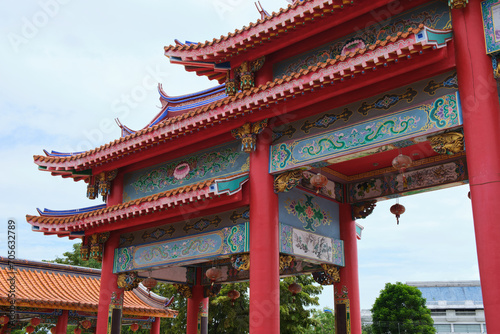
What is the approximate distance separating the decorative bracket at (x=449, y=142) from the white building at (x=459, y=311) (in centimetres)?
4148

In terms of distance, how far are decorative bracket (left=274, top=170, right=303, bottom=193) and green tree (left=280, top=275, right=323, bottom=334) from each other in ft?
40.8

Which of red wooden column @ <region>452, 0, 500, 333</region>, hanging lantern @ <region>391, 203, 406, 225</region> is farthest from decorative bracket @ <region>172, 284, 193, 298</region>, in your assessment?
→ red wooden column @ <region>452, 0, 500, 333</region>

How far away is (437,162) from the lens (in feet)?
37.7

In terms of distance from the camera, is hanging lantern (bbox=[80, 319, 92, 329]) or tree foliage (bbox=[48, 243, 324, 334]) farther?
tree foliage (bbox=[48, 243, 324, 334])

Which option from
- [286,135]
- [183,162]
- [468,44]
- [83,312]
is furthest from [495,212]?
[83,312]

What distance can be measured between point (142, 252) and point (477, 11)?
32.0 feet

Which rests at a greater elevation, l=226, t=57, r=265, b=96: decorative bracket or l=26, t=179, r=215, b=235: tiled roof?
l=226, t=57, r=265, b=96: decorative bracket

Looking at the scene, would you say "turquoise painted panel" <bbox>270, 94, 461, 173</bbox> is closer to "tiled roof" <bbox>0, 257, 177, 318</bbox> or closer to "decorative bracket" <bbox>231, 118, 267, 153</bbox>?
"decorative bracket" <bbox>231, 118, 267, 153</bbox>

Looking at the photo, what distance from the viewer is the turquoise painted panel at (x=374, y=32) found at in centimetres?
934

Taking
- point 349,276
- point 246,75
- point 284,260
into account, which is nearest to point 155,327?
point 349,276

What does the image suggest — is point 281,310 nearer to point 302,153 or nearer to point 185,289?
point 185,289

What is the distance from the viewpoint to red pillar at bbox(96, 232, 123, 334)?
43.4 ft

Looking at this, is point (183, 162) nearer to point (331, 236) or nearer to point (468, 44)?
point (331, 236)

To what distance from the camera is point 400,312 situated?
98.5 feet
